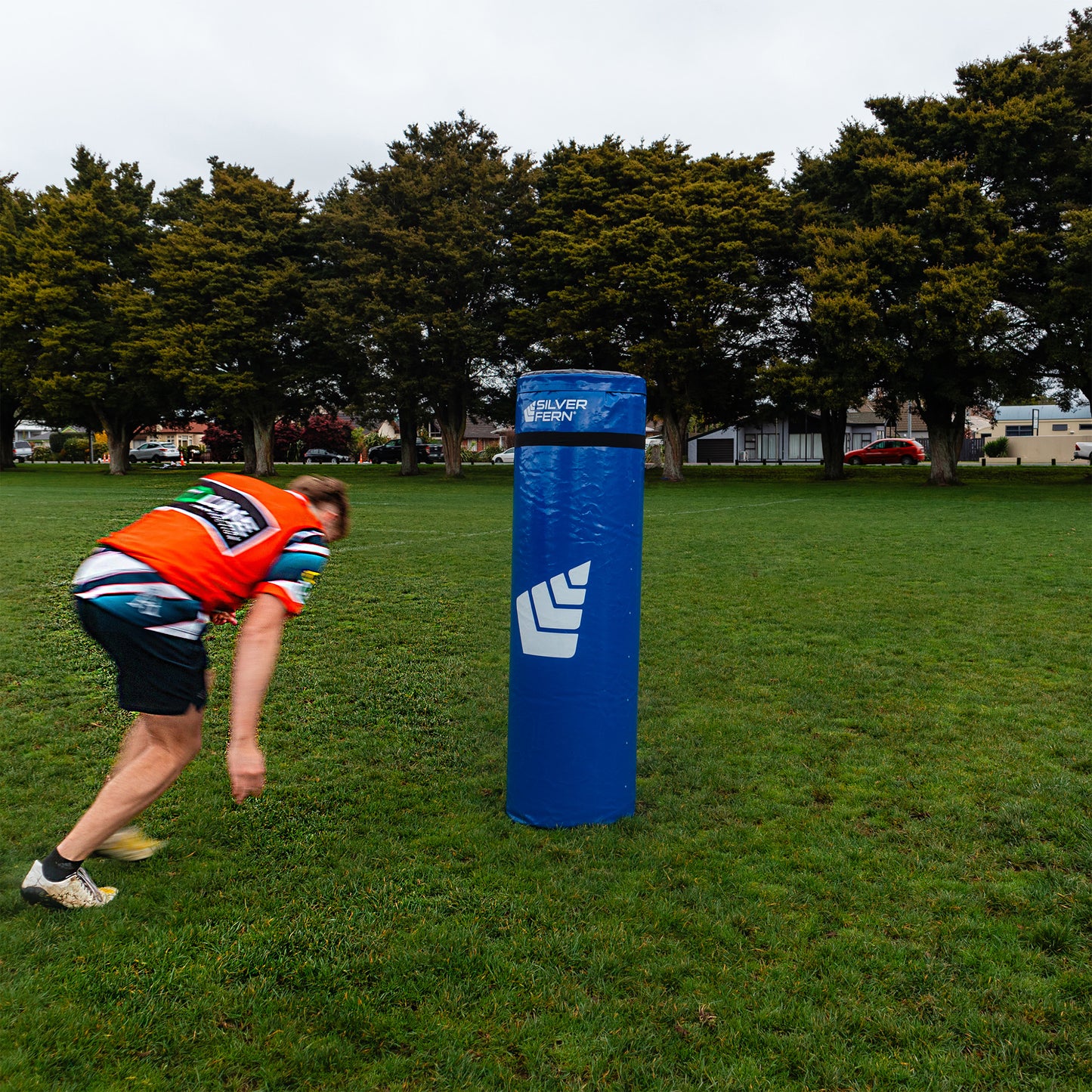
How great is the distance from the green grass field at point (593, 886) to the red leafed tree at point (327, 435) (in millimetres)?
62162

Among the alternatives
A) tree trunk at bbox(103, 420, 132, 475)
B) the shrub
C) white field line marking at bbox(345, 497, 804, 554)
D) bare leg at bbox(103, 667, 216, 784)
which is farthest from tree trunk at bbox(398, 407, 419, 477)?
the shrub

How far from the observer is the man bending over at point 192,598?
9.69 ft

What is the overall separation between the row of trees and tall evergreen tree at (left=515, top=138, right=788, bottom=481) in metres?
0.11

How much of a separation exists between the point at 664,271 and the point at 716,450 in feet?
129

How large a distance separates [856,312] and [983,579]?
1836cm

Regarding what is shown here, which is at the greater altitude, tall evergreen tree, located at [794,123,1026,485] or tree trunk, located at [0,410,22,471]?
tall evergreen tree, located at [794,123,1026,485]

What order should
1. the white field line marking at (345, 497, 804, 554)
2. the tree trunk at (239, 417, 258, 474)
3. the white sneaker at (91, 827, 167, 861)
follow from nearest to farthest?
the white sneaker at (91, 827, 167, 861), the white field line marking at (345, 497, 804, 554), the tree trunk at (239, 417, 258, 474)

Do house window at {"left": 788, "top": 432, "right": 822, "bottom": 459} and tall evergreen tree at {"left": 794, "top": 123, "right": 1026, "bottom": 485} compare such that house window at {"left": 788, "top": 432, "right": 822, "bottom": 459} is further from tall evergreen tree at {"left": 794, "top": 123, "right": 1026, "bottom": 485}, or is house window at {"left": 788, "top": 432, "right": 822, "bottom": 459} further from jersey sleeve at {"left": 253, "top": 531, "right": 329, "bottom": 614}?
jersey sleeve at {"left": 253, "top": 531, "right": 329, "bottom": 614}

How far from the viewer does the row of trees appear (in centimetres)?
2867

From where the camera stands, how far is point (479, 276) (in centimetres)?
3597

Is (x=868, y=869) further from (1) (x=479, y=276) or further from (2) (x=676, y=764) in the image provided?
(1) (x=479, y=276)

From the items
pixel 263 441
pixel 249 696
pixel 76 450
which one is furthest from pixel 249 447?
pixel 249 696

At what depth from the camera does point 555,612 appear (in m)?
4.07

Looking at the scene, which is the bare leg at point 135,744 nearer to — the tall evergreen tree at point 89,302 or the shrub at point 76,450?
the tall evergreen tree at point 89,302
